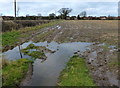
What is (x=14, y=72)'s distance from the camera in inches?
332

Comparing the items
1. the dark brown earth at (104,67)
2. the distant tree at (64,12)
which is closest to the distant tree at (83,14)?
the distant tree at (64,12)

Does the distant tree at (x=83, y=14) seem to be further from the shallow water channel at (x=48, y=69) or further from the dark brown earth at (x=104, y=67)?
the shallow water channel at (x=48, y=69)

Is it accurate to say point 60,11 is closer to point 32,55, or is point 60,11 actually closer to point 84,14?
point 84,14

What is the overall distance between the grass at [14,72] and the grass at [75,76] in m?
1.74

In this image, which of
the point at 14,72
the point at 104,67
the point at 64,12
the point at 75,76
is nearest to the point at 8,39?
the point at 14,72

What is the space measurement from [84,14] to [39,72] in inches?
3938

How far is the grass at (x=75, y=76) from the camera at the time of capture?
279 inches

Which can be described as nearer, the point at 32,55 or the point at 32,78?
the point at 32,78

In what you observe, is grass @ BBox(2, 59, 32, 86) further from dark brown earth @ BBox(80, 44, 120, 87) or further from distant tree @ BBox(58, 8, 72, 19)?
distant tree @ BBox(58, 8, 72, 19)

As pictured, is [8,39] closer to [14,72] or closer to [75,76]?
[14,72]

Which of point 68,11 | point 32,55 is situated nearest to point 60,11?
point 68,11

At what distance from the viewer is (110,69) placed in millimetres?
8836

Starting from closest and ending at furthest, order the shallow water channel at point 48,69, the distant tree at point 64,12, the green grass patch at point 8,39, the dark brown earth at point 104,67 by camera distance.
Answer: the dark brown earth at point 104,67 → the shallow water channel at point 48,69 → the green grass patch at point 8,39 → the distant tree at point 64,12

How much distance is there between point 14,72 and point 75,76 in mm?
2688
